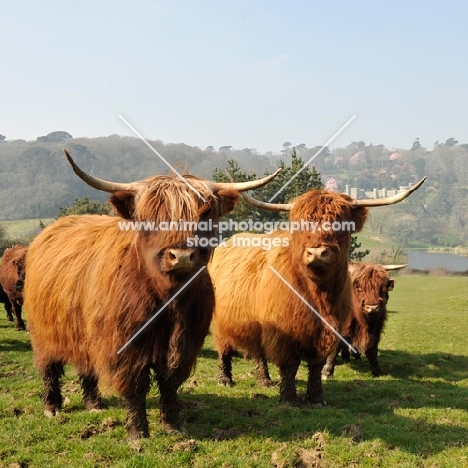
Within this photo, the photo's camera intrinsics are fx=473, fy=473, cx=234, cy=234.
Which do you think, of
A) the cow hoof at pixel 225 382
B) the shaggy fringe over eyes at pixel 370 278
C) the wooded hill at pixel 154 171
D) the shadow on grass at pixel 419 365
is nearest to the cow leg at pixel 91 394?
the cow hoof at pixel 225 382

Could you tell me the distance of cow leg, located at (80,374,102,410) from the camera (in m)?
5.31

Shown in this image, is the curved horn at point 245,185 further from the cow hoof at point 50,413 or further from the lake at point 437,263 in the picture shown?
the lake at point 437,263

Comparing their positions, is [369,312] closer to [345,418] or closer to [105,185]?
[345,418]

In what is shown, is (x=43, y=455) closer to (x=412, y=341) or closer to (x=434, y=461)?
(x=434, y=461)

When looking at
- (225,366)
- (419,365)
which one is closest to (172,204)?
(225,366)

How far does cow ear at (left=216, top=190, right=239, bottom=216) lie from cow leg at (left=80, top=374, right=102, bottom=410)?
104 inches

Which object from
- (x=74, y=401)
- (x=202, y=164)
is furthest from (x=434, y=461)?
(x=202, y=164)

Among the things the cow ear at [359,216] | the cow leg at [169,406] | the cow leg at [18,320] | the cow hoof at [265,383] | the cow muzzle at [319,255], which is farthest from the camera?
the cow leg at [18,320]

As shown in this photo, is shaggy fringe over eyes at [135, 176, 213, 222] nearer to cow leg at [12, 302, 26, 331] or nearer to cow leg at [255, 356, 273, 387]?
cow leg at [255, 356, 273, 387]

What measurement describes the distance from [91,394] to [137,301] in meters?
2.08

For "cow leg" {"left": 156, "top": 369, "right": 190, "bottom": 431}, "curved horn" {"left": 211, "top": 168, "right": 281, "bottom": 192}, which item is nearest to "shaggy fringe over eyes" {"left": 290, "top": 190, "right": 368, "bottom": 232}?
"curved horn" {"left": 211, "top": 168, "right": 281, "bottom": 192}

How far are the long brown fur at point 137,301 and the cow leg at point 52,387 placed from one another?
1.28ft

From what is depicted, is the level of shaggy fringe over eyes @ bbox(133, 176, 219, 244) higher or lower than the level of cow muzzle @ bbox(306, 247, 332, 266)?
higher

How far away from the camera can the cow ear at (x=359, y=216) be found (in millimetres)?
5590
